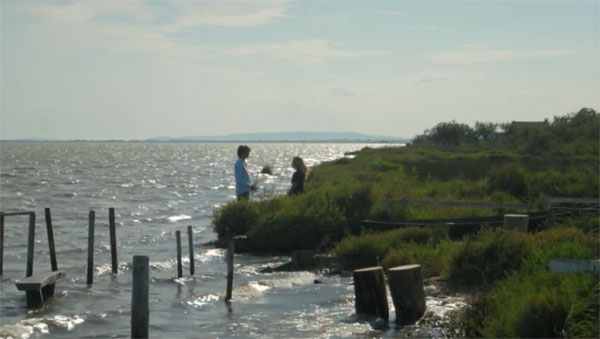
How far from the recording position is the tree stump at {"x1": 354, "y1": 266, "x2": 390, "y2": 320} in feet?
40.4

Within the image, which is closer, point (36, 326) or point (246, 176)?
point (36, 326)

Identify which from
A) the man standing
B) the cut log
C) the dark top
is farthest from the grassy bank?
Result: the cut log

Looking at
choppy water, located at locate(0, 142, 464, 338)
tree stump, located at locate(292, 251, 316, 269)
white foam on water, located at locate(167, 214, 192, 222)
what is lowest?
white foam on water, located at locate(167, 214, 192, 222)

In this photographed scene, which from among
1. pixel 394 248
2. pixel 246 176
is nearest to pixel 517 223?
pixel 394 248

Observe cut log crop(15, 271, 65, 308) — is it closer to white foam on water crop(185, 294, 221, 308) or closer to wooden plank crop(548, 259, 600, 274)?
white foam on water crop(185, 294, 221, 308)

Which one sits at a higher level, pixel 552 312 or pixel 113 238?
pixel 552 312

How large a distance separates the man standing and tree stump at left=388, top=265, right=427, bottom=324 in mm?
7795

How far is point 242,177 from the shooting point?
812 inches

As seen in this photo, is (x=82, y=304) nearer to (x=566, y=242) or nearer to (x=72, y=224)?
(x=566, y=242)

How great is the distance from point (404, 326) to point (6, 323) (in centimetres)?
663

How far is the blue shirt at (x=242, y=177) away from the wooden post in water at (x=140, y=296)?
31.9 ft

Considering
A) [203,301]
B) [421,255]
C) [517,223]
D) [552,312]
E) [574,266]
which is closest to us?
[552,312]

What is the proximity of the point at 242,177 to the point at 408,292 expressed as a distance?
925cm

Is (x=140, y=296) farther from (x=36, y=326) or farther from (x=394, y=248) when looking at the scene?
(x=394, y=248)
